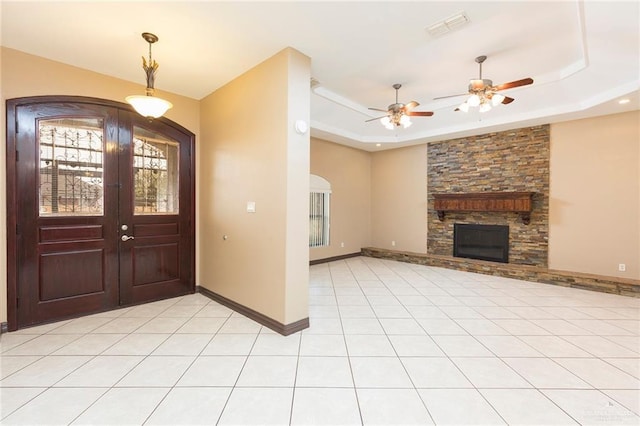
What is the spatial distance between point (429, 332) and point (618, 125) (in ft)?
16.9

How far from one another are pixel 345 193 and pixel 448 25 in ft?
16.0

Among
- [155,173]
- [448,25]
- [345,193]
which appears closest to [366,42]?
[448,25]

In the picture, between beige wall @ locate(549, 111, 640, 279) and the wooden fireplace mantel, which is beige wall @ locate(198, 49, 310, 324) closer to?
the wooden fireplace mantel

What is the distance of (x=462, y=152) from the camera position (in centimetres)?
630

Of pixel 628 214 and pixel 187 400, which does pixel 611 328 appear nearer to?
pixel 628 214

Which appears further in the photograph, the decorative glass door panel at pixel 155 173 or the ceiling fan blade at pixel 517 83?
the decorative glass door panel at pixel 155 173

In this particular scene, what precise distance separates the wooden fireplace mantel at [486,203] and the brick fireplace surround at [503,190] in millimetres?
155

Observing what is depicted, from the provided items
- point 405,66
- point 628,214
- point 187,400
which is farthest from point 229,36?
point 628,214

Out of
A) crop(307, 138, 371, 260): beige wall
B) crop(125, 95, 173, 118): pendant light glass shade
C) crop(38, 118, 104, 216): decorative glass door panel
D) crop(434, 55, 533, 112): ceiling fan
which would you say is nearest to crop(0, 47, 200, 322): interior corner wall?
crop(38, 118, 104, 216): decorative glass door panel

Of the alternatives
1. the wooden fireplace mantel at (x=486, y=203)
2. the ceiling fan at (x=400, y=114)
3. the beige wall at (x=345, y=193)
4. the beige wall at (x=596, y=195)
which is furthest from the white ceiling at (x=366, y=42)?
the beige wall at (x=345, y=193)

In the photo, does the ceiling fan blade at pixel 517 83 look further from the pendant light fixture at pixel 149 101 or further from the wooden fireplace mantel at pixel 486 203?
the pendant light fixture at pixel 149 101

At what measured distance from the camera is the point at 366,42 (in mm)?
2736

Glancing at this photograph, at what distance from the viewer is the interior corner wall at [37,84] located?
2.88 metres

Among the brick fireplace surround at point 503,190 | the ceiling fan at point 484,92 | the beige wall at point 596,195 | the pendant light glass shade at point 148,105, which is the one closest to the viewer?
the pendant light glass shade at point 148,105
